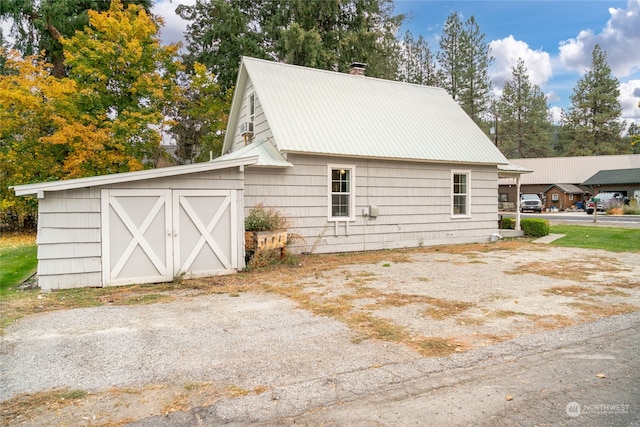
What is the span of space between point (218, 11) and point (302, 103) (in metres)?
13.5

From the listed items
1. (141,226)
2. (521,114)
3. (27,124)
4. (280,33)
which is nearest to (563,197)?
(521,114)

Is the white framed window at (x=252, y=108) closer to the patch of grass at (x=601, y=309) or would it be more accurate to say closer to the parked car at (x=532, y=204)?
the patch of grass at (x=601, y=309)

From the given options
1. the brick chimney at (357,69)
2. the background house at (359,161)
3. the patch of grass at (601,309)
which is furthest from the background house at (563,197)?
the patch of grass at (601,309)

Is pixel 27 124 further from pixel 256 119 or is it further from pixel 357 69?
pixel 357 69

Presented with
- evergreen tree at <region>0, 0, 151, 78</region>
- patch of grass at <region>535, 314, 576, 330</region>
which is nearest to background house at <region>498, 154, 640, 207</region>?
evergreen tree at <region>0, 0, 151, 78</region>

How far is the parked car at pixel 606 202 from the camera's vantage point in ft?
106

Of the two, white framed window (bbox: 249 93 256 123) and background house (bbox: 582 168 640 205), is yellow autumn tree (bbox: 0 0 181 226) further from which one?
background house (bbox: 582 168 640 205)

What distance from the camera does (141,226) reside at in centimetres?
711

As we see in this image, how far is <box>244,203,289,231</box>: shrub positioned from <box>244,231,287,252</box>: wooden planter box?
17 cm

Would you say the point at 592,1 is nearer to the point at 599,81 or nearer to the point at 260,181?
the point at 260,181

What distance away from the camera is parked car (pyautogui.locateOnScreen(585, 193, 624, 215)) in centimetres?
3238

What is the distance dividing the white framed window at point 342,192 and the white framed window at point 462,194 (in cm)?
423

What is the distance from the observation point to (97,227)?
267 inches

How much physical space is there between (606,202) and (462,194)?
2710 centimetres
